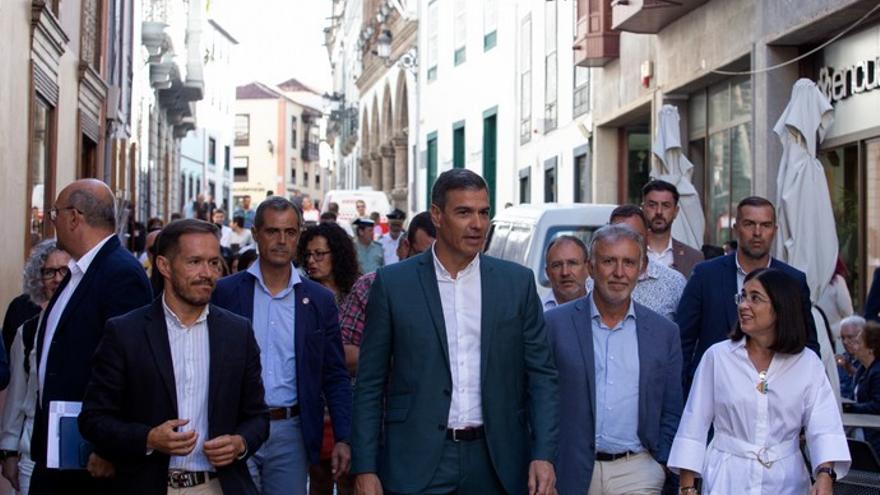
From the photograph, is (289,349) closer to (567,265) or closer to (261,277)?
(261,277)

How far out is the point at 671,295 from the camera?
26.9ft

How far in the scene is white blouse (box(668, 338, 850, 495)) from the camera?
6.18 metres

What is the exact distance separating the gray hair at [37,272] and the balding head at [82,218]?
1737 millimetres

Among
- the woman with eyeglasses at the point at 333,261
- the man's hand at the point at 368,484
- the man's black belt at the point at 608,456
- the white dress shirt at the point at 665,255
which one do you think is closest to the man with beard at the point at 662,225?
the white dress shirt at the point at 665,255

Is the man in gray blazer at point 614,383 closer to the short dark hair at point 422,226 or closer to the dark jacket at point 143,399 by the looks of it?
the dark jacket at point 143,399

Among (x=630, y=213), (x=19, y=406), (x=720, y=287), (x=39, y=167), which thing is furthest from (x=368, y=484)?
(x=39, y=167)

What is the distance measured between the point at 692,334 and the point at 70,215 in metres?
3.17

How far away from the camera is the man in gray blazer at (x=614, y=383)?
6535mm

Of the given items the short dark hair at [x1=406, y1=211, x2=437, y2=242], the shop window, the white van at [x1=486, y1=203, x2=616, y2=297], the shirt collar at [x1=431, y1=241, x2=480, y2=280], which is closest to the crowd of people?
Result: the shirt collar at [x1=431, y1=241, x2=480, y2=280]

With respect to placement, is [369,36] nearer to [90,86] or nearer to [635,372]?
[90,86]

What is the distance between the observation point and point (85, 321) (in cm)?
645

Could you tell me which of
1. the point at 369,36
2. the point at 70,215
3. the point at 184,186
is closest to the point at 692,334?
the point at 70,215

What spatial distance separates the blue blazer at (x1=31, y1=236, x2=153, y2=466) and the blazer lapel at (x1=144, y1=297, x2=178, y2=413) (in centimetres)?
69

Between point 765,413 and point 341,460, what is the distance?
1843mm
